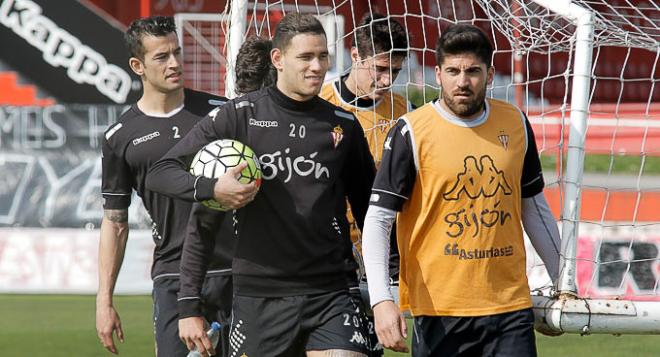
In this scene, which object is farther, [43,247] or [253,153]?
[43,247]

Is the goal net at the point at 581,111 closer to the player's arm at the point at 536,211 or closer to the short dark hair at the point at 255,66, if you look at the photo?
the player's arm at the point at 536,211

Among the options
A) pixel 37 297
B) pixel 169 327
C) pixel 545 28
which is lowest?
pixel 37 297

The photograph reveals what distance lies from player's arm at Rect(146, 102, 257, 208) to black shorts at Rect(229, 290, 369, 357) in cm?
49

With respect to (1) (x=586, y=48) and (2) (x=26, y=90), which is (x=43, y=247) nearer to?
(2) (x=26, y=90)

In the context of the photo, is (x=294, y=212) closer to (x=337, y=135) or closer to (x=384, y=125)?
(x=337, y=135)

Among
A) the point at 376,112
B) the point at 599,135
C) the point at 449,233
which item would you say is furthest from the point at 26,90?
the point at 449,233

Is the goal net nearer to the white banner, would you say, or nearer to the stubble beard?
the stubble beard

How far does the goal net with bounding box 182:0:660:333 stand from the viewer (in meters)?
5.75

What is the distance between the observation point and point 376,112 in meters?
6.75

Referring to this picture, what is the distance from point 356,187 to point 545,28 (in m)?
2.01

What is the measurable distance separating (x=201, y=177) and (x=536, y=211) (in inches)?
55.3

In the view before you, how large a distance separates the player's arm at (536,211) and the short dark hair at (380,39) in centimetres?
165

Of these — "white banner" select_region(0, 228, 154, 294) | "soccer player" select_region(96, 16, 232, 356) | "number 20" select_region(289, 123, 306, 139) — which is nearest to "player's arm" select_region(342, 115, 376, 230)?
"number 20" select_region(289, 123, 306, 139)

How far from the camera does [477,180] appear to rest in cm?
496
